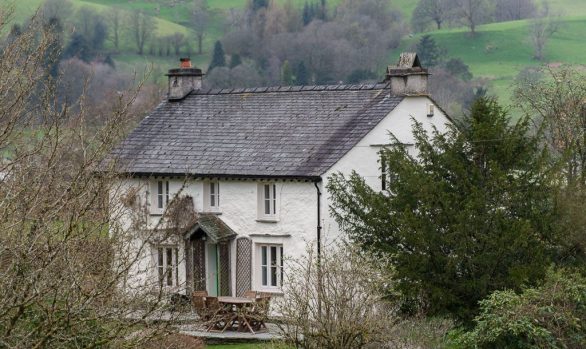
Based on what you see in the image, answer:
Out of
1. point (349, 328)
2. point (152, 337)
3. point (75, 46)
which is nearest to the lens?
point (152, 337)

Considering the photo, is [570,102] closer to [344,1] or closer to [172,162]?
[172,162]

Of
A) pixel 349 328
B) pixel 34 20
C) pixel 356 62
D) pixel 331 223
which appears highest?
pixel 356 62

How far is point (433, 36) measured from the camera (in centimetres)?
15450

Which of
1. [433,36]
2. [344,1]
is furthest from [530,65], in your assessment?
[344,1]

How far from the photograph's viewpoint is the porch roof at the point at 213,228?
3756cm

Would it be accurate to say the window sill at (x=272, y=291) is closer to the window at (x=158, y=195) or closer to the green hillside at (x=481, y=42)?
the window at (x=158, y=195)

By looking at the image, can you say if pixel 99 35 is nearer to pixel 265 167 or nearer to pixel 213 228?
pixel 213 228

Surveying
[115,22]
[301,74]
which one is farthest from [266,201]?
[115,22]

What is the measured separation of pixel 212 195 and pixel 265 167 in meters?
2.32

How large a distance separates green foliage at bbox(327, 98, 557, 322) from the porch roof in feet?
23.9

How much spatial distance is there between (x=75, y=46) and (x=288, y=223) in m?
92.6

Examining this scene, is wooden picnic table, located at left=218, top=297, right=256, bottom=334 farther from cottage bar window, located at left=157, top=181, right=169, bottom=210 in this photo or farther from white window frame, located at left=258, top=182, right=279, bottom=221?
cottage bar window, located at left=157, top=181, right=169, bottom=210

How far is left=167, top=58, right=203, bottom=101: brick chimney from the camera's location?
43.5 m

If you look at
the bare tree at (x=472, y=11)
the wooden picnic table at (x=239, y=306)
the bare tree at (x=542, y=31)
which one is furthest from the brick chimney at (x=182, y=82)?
the bare tree at (x=472, y=11)
